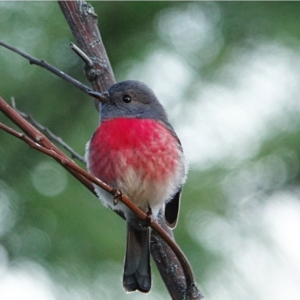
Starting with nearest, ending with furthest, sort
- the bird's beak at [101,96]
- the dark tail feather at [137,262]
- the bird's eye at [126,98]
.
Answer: the bird's beak at [101,96] → the dark tail feather at [137,262] → the bird's eye at [126,98]

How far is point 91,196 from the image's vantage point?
142 inches

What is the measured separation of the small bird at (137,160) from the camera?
2.97 metres

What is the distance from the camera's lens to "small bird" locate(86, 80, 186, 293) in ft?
9.75

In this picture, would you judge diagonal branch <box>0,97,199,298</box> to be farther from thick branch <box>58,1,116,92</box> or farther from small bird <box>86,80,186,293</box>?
thick branch <box>58,1,116,92</box>

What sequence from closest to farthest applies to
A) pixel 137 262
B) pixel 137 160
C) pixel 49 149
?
pixel 49 149 → pixel 137 160 → pixel 137 262

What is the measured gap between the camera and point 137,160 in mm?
2963

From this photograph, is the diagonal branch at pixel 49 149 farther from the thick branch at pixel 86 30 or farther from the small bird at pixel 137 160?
the thick branch at pixel 86 30

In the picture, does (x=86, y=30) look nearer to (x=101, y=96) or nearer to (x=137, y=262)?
(x=101, y=96)

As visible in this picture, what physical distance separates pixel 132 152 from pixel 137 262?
1.83 ft

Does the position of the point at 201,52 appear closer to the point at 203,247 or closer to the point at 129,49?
the point at 129,49

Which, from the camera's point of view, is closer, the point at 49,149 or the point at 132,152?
the point at 49,149

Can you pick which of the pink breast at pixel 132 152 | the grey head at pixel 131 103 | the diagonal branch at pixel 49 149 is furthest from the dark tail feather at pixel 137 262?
the diagonal branch at pixel 49 149

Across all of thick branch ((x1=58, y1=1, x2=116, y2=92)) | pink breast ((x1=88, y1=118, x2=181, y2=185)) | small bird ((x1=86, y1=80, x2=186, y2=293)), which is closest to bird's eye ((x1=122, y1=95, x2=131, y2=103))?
small bird ((x1=86, y1=80, x2=186, y2=293))

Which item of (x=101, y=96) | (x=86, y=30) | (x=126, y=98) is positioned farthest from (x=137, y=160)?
(x=86, y=30)
